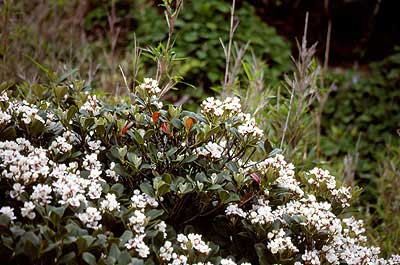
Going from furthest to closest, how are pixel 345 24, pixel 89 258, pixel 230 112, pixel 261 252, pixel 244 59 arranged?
pixel 345 24
pixel 244 59
pixel 230 112
pixel 261 252
pixel 89 258

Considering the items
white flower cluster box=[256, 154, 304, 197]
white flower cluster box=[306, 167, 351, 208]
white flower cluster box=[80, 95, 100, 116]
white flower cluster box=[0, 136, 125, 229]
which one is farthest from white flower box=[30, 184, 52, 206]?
white flower cluster box=[306, 167, 351, 208]

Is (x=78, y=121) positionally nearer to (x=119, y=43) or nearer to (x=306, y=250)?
(x=306, y=250)

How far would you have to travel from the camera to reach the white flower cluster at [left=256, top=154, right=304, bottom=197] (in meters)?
1.64

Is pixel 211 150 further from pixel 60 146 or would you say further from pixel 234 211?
pixel 60 146

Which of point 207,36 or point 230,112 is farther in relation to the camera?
point 207,36

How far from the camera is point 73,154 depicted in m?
1.60

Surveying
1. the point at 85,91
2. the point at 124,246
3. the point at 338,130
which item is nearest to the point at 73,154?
the point at 124,246

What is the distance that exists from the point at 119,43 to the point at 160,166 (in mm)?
3689

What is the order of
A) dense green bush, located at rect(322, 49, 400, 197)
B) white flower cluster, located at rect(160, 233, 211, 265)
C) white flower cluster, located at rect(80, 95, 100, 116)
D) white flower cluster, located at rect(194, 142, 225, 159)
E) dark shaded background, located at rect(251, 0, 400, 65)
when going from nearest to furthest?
white flower cluster, located at rect(160, 233, 211, 265) < white flower cluster, located at rect(194, 142, 225, 159) < white flower cluster, located at rect(80, 95, 100, 116) < dense green bush, located at rect(322, 49, 400, 197) < dark shaded background, located at rect(251, 0, 400, 65)

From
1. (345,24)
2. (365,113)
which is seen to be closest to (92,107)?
(365,113)

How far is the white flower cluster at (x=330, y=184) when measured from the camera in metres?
1.78

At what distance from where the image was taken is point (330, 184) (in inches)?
70.4

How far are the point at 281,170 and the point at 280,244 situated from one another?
28 centimetres

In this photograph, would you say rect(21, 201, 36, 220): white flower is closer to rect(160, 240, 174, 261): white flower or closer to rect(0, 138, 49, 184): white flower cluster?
rect(0, 138, 49, 184): white flower cluster
